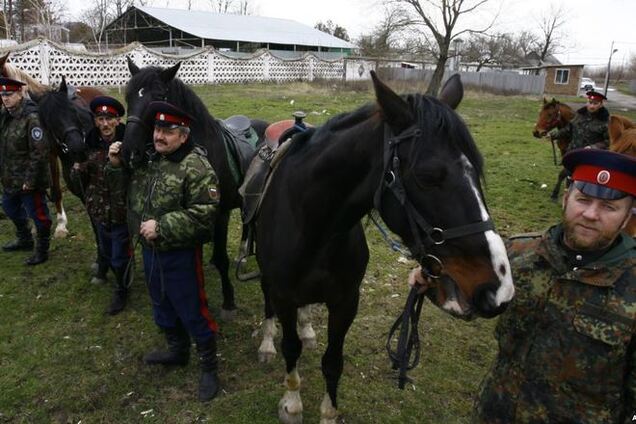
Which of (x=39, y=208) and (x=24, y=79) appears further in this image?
(x=24, y=79)

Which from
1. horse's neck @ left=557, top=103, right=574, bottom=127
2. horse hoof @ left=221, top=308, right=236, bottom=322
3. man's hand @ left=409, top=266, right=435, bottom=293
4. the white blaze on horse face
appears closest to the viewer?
the white blaze on horse face

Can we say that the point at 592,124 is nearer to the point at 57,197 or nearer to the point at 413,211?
the point at 413,211

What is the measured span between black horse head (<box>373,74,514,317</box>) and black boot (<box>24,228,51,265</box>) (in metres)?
4.54

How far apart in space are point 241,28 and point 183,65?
56.2 feet

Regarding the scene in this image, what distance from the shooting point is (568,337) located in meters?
1.61

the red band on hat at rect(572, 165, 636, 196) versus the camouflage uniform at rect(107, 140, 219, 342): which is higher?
the red band on hat at rect(572, 165, 636, 196)

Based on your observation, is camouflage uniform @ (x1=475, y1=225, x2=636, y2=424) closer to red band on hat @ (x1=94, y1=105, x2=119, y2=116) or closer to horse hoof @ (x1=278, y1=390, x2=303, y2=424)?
horse hoof @ (x1=278, y1=390, x2=303, y2=424)

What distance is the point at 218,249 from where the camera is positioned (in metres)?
3.97

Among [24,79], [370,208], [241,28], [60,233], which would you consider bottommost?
[60,233]

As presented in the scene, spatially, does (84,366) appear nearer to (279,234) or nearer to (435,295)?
(279,234)

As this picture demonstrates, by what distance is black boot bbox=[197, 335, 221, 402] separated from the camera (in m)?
3.04

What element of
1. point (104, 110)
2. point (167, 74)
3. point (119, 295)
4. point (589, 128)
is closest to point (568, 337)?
point (167, 74)

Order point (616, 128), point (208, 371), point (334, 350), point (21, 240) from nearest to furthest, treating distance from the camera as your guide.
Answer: point (334, 350)
point (208, 371)
point (616, 128)
point (21, 240)

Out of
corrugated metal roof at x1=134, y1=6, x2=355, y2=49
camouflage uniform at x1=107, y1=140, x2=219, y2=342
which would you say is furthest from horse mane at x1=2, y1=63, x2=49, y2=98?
corrugated metal roof at x1=134, y1=6, x2=355, y2=49
